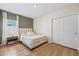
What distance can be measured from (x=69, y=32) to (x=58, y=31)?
81 centimetres

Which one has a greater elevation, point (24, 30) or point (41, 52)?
point (24, 30)

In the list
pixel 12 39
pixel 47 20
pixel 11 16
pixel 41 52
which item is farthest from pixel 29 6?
pixel 12 39

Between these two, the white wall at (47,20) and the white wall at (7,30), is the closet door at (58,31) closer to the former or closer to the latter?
the white wall at (47,20)

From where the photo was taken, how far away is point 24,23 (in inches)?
217

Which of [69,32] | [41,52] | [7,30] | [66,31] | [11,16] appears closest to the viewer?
[41,52]

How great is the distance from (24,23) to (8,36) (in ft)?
5.01

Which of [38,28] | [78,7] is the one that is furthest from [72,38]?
[38,28]

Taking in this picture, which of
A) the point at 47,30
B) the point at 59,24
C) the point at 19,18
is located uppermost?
the point at 19,18

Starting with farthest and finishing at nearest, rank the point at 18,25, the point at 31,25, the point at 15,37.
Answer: the point at 31,25
the point at 18,25
the point at 15,37

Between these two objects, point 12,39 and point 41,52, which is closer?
point 41,52

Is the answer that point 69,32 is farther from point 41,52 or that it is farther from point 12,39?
point 12,39

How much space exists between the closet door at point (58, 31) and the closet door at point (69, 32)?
307 millimetres

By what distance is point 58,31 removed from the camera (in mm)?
4312

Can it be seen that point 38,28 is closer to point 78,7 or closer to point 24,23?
point 24,23
